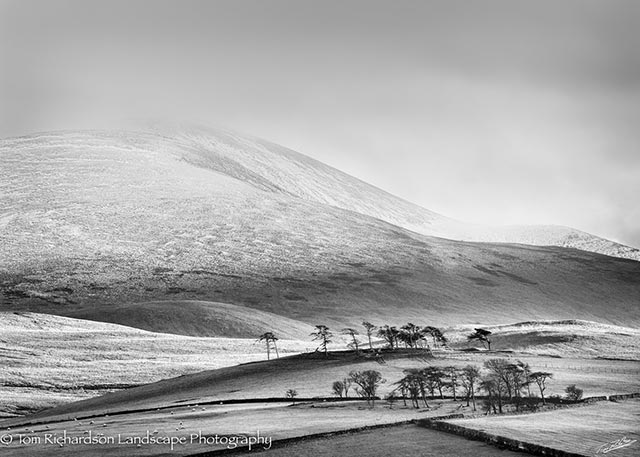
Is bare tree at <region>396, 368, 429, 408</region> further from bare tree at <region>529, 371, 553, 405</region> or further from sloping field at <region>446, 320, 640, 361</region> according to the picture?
sloping field at <region>446, 320, 640, 361</region>

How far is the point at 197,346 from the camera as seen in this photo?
130875mm

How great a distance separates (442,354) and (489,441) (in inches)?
1972

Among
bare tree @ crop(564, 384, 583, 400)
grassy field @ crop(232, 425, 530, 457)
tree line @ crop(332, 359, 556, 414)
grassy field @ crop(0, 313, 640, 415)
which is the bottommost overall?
grassy field @ crop(232, 425, 530, 457)

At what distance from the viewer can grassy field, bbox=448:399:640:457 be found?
139 ft

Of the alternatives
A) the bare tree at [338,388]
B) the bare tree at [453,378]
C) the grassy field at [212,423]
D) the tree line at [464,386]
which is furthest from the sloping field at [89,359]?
the bare tree at [453,378]

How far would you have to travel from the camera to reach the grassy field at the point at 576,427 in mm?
42500

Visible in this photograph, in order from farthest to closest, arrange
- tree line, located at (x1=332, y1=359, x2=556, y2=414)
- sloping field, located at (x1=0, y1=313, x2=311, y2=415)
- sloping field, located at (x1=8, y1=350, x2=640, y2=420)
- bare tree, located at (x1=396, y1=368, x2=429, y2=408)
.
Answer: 1. sloping field, located at (x1=0, y1=313, x2=311, y2=415)
2. sloping field, located at (x1=8, y1=350, x2=640, y2=420)
3. bare tree, located at (x1=396, y1=368, x2=429, y2=408)
4. tree line, located at (x1=332, y1=359, x2=556, y2=414)

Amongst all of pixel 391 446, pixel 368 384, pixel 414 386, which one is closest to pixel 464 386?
pixel 414 386

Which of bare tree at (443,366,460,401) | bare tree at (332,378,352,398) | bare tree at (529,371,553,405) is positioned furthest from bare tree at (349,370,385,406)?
bare tree at (529,371,553,405)

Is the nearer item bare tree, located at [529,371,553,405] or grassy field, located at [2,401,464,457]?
grassy field, located at [2,401,464,457]

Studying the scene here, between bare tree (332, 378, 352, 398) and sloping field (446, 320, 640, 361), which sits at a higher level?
sloping field (446, 320, 640, 361)

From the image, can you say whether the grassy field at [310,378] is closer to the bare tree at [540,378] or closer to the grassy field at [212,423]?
the bare tree at [540,378]

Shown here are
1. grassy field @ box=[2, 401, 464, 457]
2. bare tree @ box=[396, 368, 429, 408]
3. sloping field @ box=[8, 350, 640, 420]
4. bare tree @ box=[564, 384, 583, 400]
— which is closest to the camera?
grassy field @ box=[2, 401, 464, 457]

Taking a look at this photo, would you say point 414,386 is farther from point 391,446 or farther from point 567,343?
point 567,343
